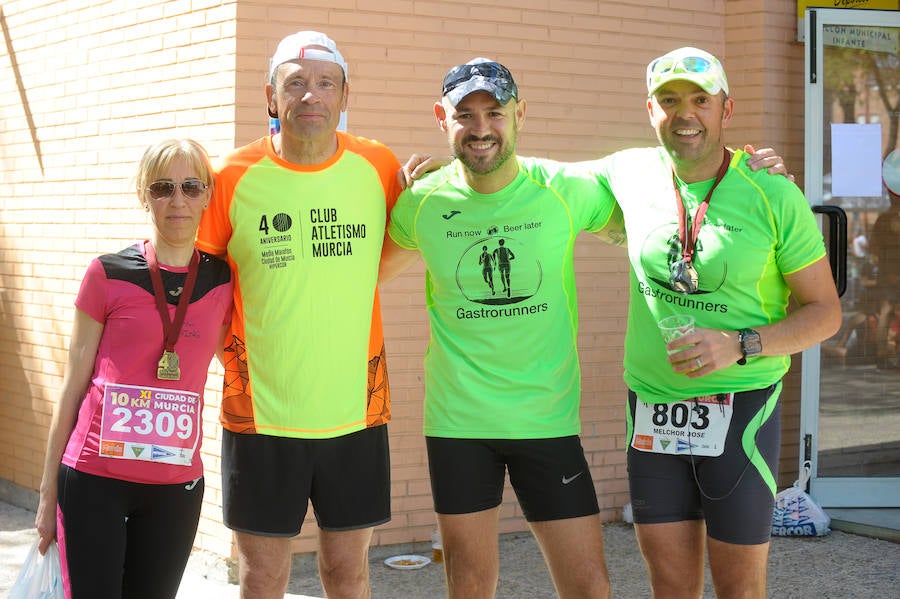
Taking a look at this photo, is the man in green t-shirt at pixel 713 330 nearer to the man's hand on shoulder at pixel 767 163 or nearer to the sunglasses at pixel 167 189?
the man's hand on shoulder at pixel 767 163

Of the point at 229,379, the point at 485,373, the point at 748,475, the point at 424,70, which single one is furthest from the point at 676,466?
the point at 424,70

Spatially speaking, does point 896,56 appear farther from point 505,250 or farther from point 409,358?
point 505,250

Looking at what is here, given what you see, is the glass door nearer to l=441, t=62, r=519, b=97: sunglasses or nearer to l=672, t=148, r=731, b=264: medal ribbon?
l=672, t=148, r=731, b=264: medal ribbon

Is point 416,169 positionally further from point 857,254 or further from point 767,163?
point 857,254

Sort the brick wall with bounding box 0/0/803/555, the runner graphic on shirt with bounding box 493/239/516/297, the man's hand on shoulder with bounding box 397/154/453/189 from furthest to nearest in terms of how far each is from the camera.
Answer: the brick wall with bounding box 0/0/803/555 < the man's hand on shoulder with bounding box 397/154/453/189 < the runner graphic on shirt with bounding box 493/239/516/297

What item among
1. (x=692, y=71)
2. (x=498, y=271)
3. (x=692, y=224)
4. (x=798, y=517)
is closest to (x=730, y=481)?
(x=692, y=224)

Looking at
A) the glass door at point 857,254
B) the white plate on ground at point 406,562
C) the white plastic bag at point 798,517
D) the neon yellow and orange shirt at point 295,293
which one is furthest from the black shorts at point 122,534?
the glass door at point 857,254

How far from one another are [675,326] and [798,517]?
11.1ft

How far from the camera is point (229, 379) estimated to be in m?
3.93

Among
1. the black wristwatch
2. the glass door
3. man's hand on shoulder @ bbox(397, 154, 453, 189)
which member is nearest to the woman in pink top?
man's hand on shoulder @ bbox(397, 154, 453, 189)

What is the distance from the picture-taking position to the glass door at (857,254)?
671cm

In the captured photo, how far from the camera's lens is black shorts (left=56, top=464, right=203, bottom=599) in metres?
3.44

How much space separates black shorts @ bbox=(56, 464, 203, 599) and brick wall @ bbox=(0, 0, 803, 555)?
227 centimetres

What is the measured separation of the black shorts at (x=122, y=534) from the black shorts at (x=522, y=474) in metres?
0.86
